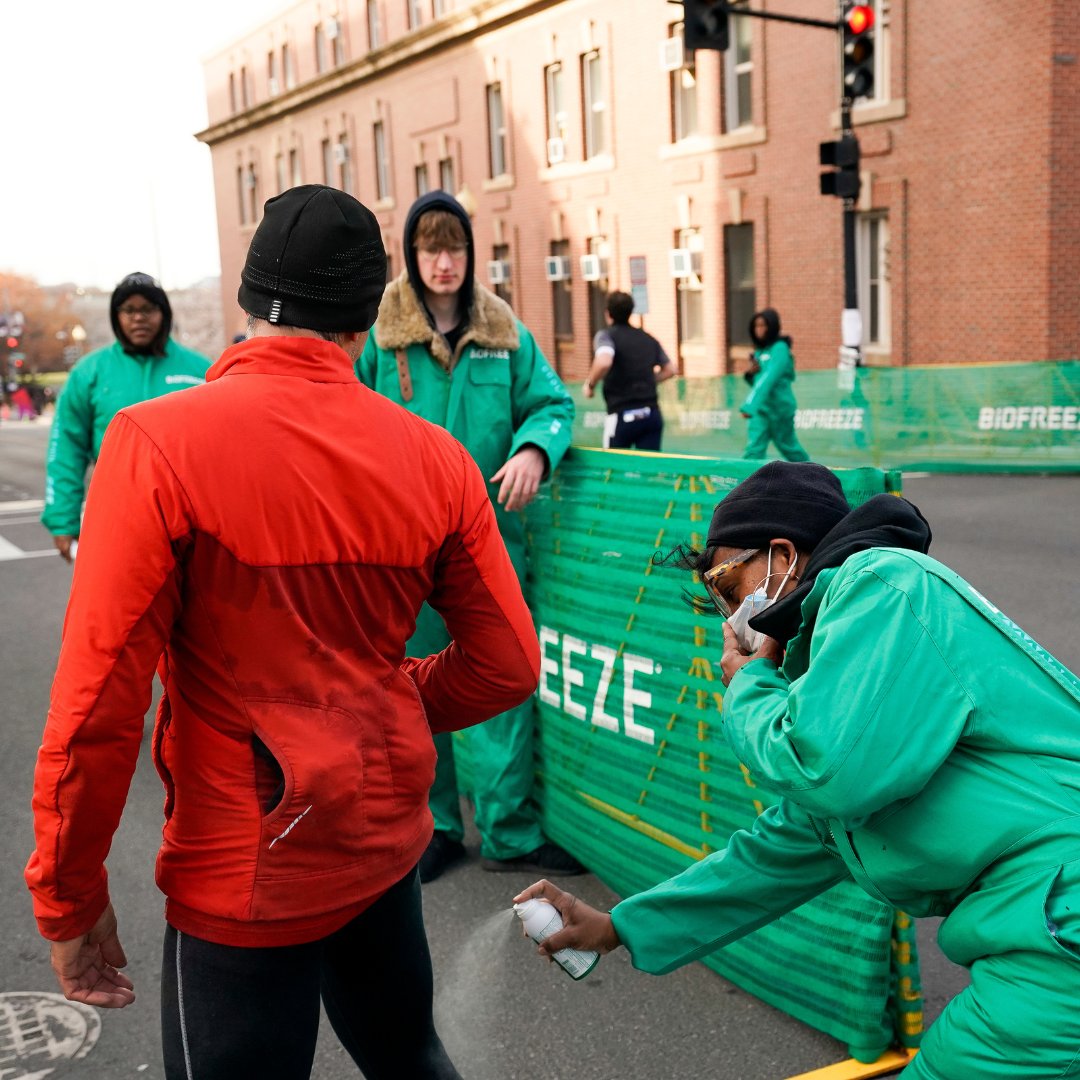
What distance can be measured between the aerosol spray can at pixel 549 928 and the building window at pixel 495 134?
3220 cm

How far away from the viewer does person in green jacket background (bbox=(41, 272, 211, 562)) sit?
244 inches

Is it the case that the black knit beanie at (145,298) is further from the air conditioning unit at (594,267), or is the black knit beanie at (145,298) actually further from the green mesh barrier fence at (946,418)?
the air conditioning unit at (594,267)

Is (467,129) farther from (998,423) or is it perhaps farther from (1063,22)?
(998,423)

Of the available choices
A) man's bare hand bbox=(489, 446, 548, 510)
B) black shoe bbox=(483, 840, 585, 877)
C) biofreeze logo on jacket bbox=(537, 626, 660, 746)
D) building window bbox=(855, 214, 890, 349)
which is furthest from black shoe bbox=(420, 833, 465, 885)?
building window bbox=(855, 214, 890, 349)

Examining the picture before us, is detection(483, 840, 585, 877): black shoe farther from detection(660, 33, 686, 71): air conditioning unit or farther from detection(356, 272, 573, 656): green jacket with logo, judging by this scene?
detection(660, 33, 686, 71): air conditioning unit

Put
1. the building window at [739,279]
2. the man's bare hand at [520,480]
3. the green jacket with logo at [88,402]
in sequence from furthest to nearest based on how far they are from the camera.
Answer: the building window at [739,279]
the green jacket with logo at [88,402]
the man's bare hand at [520,480]

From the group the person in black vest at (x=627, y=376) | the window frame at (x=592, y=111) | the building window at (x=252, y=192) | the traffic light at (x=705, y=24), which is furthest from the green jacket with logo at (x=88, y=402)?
the building window at (x=252, y=192)

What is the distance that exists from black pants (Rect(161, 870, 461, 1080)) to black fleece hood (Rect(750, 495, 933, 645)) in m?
0.80

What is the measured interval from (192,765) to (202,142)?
54242 millimetres

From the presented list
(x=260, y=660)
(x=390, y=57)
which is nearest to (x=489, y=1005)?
(x=260, y=660)

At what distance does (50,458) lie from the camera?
252 inches

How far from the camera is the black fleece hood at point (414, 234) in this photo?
4.35m

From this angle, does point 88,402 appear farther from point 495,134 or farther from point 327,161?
point 327,161

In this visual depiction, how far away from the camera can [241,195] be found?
1957 inches
